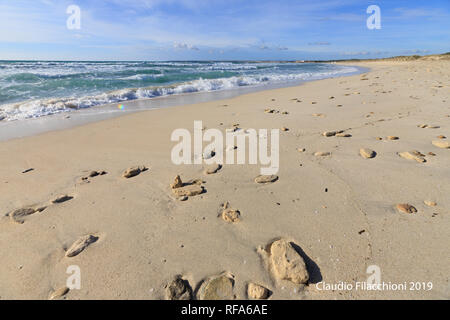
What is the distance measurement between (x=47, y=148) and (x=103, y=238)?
2.89 m

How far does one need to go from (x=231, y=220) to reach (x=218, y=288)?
23.5 inches

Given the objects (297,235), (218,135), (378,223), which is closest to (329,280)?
(297,235)

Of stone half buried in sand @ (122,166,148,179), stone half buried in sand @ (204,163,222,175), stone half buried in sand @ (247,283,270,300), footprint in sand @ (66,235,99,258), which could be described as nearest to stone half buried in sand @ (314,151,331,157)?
stone half buried in sand @ (204,163,222,175)

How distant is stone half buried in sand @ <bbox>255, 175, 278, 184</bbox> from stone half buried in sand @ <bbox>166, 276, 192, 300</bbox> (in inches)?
50.8

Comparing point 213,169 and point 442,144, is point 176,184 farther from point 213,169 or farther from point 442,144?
point 442,144

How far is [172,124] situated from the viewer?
4773mm

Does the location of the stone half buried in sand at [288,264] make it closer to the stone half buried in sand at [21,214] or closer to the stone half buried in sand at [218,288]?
the stone half buried in sand at [218,288]

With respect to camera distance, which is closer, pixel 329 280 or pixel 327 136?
pixel 329 280

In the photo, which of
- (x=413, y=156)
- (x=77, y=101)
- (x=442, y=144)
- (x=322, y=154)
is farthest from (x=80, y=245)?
(x=77, y=101)

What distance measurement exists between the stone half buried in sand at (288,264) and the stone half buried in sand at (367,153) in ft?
5.95

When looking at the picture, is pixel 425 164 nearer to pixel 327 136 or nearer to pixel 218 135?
pixel 327 136

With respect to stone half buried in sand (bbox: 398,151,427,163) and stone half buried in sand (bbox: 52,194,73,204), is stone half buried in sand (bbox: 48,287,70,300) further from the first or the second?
stone half buried in sand (bbox: 398,151,427,163)

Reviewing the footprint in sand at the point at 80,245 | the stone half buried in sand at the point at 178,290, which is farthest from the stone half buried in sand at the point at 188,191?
the stone half buried in sand at the point at 178,290

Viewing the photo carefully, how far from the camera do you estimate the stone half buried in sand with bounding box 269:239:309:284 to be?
4.45ft
